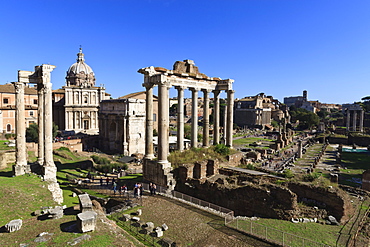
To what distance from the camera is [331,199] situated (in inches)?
457

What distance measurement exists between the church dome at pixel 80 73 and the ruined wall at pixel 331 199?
60283 mm

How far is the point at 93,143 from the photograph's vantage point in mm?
47156

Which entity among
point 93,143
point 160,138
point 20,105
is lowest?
point 93,143

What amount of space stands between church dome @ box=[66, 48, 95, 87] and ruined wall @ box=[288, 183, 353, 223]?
198 feet

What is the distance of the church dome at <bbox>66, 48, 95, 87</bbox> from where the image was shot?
62200 millimetres

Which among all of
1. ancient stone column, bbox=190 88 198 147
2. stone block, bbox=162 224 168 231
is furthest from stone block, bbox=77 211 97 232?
ancient stone column, bbox=190 88 198 147

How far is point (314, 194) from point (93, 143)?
42450 millimetres

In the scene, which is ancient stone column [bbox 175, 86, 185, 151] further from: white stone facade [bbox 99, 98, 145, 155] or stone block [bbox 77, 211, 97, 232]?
white stone facade [bbox 99, 98, 145, 155]

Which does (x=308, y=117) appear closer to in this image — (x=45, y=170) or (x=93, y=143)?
(x=93, y=143)

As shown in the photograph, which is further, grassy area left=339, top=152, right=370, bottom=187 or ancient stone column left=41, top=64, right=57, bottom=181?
grassy area left=339, top=152, right=370, bottom=187

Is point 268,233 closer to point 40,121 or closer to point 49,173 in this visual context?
point 49,173

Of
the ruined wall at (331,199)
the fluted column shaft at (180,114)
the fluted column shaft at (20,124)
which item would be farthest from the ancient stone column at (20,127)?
the ruined wall at (331,199)

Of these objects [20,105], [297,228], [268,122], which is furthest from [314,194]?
[268,122]

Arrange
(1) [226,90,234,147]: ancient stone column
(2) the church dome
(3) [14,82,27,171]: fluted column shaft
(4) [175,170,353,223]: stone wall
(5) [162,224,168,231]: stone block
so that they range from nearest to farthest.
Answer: (5) [162,224,168,231]: stone block → (4) [175,170,353,223]: stone wall → (3) [14,82,27,171]: fluted column shaft → (1) [226,90,234,147]: ancient stone column → (2) the church dome
